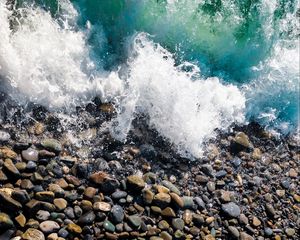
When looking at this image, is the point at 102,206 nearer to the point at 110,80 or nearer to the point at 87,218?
the point at 87,218

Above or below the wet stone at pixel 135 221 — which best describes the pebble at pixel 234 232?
above

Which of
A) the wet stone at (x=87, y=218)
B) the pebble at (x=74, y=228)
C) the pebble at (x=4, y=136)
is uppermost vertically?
the pebble at (x=4, y=136)

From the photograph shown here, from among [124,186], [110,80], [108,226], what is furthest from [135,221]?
[110,80]

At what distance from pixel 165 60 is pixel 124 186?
91.0 inches

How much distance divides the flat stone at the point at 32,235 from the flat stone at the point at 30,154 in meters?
0.87

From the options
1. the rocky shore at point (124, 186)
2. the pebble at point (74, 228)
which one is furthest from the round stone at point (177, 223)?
the pebble at point (74, 228)

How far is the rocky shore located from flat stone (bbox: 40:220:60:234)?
0.03 feet

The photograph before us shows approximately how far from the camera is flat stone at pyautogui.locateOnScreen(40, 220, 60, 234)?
14.3 feet

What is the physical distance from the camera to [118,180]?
5.06 metres

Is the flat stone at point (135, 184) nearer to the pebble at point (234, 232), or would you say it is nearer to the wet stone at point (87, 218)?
the wet stone at point (87, 218)

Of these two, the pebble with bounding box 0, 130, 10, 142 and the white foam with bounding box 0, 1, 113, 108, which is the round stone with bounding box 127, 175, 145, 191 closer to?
the white foam with bounding box 0, 1, 113, 108

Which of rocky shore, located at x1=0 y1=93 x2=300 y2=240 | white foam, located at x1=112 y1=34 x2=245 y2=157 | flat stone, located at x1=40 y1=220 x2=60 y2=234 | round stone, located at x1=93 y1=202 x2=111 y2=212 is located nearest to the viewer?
flat stone, located at x1=40 y1=220 x2=60 y2=234

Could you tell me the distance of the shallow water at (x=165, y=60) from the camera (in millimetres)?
5594

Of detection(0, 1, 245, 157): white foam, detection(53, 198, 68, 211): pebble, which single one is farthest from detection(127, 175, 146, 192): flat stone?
detection(53, 198, 68, 211): pebble
